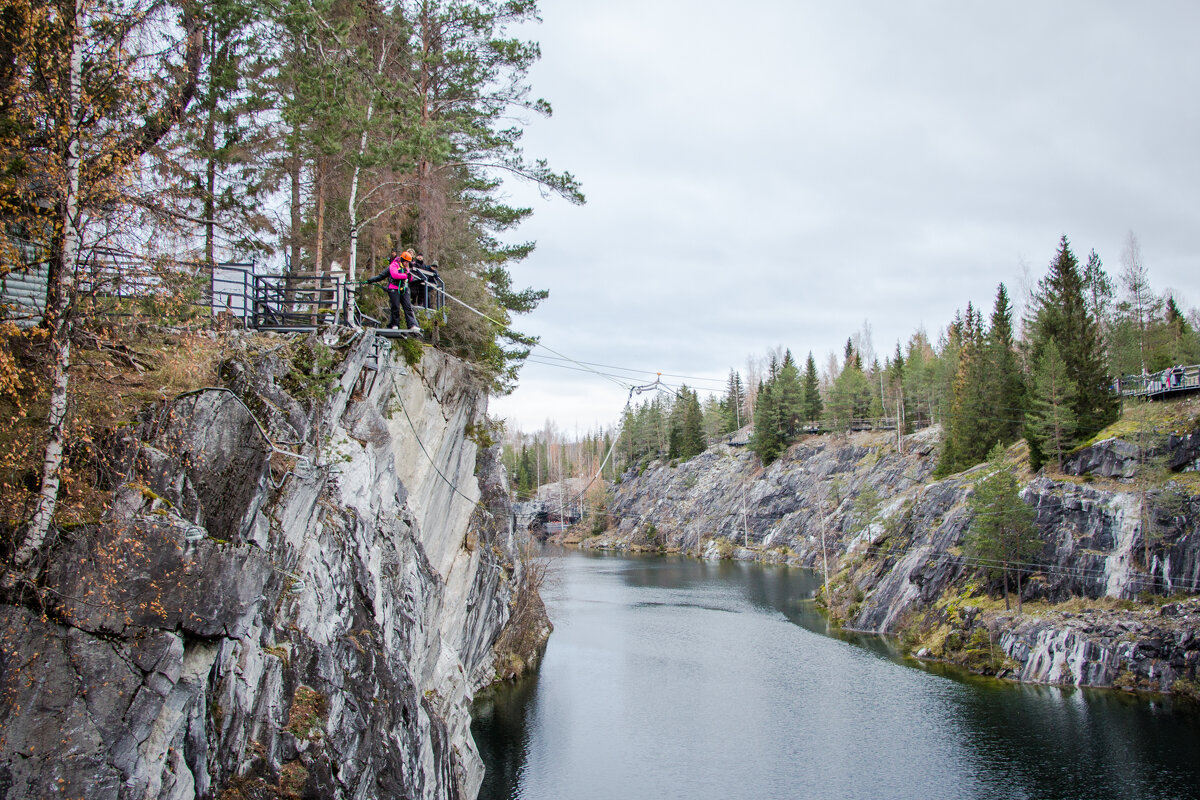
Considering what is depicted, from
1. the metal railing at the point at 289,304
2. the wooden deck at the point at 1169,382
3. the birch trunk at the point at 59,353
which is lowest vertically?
the birch trunk at the point at 59,353

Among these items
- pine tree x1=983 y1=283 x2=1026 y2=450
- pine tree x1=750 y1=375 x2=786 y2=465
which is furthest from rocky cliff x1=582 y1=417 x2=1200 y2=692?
pine tree x1=750 y1=375 x2=786 y2=465

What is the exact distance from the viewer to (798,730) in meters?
32.1

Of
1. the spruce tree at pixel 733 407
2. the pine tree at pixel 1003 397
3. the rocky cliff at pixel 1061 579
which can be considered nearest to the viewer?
the rocky cliff at pixel 1061 579

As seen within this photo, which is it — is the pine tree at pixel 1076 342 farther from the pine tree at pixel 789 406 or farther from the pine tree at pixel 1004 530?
the pine tree at pixel 789 406

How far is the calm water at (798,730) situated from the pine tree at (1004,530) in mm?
Answer: 8280

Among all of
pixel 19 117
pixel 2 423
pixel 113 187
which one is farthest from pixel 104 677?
pixel 19 117

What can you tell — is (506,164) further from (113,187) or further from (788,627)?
(788,627)

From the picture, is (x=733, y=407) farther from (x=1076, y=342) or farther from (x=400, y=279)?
Result: (x=400, y=279)

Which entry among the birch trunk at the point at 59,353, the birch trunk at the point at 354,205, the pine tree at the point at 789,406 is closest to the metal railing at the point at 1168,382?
the birch trunk at the point at 354,205

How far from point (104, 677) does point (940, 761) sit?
96.6 ft

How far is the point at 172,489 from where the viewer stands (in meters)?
11.0

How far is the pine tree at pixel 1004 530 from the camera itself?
43.2m

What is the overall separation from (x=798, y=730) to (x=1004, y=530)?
20.4m

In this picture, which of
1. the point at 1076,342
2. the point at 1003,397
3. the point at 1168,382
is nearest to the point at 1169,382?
the point at 1168,382
